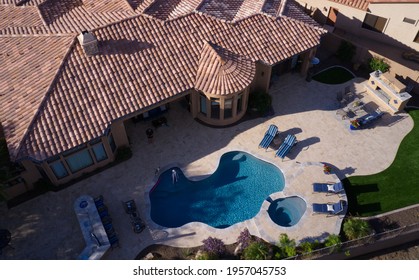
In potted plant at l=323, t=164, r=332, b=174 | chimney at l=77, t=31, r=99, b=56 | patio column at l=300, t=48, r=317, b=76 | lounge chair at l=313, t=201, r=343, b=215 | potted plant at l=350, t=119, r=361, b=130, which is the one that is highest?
chimney at l=77, t=31, r=99, b=56

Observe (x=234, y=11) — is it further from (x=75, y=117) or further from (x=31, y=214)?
(x=31, y=214)

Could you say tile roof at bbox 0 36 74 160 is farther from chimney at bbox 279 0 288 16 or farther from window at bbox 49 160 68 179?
chimney at bbox 279 0 288 16

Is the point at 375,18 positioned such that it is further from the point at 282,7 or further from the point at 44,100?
the point at 44,100

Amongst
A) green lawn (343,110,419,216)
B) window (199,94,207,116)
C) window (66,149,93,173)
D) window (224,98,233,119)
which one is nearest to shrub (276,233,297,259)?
green lawn (343,110,419,216)

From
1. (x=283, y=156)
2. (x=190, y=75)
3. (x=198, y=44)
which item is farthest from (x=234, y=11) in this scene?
(x=283, y=156)

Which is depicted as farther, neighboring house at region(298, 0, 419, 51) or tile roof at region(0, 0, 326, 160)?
neighboring house at region(298, 0, 419, 51)

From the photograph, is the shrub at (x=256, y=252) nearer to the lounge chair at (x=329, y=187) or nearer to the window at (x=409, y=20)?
the lounge chair at (x=329, y=187)
